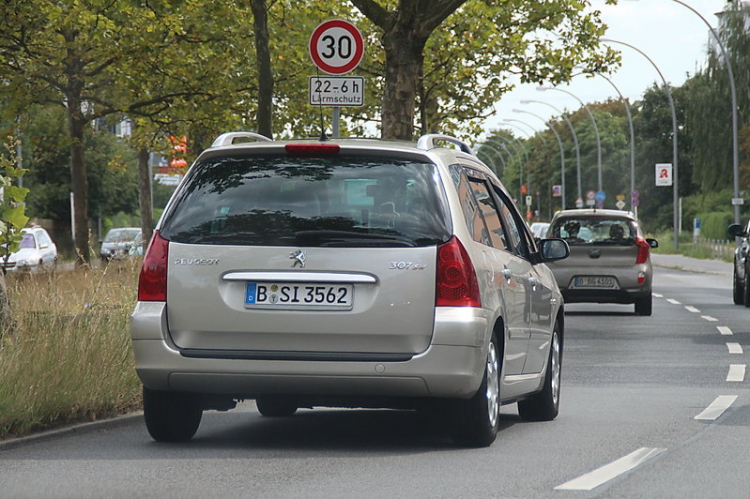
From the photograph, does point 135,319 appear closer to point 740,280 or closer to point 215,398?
point 215,398

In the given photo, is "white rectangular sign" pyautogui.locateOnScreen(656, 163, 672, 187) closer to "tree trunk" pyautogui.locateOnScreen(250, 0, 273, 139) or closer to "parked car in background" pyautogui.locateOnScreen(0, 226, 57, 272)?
"parked car in background" pyautogui.locateOnScreen(0, 226, 57, 272)

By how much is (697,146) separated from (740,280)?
46665mm

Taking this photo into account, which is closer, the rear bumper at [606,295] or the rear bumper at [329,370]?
the rear bumper at [329,370]

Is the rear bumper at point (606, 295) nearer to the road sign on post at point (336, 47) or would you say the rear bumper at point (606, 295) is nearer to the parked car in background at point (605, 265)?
the parked car in background at point (605, 265)

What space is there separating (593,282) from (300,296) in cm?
1576

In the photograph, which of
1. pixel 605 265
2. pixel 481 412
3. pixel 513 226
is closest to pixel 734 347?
pixel 605 265

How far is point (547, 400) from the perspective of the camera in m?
10.0

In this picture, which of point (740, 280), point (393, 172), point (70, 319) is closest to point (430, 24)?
point (740, 280)

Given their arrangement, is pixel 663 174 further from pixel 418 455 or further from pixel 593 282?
pixel 418 455

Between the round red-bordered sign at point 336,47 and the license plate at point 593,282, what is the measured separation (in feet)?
28.9

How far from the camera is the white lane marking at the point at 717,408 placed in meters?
10.1

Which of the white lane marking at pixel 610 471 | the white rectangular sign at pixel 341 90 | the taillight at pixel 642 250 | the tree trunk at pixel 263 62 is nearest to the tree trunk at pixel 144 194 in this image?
the taillight at pixel 642 250

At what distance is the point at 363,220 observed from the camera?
26.1ft

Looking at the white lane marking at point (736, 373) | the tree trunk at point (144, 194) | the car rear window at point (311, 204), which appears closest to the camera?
the car rear window at point (311, 204)
